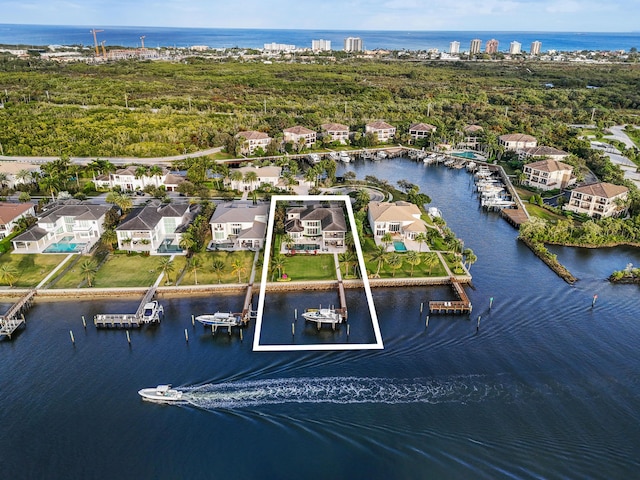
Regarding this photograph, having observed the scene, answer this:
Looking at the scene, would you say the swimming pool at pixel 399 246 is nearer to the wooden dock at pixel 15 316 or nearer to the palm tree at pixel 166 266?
the palm tree at pixel 166 266

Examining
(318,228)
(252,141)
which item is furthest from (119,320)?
(252,141)

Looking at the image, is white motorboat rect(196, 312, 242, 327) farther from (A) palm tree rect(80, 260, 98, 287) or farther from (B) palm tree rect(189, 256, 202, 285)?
(A) palm tree rect(80, 260, 98, 287)

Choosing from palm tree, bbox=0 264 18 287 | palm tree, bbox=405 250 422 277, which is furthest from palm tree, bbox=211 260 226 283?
palm tree, bbox=0 264 18 287

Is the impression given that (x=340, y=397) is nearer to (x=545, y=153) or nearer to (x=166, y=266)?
(x=166, y=266)

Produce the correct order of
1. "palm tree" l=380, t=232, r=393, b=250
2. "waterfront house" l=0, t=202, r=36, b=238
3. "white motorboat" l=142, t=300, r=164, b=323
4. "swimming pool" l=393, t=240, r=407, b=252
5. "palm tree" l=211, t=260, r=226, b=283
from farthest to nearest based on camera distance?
"waterfront house" l=0, t=202, r=36, b=238 < "swimming pool" l=393, t=240, r=407, b=252 < "palm tree" l=380, t=232, r=393, b=250 < "palm tree" l=211, t=260, r=226, b=283 < "white motorboat" l=142, t=300, r=164, b=323

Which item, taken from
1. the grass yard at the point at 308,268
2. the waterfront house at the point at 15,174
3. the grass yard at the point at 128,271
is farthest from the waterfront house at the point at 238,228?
the waterfront house at the point at 15,174

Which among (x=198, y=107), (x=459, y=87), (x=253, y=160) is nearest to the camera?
(x=253, y=160)

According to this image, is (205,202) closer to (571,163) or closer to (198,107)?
(571,163)

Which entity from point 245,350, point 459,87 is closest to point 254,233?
point 245,350
